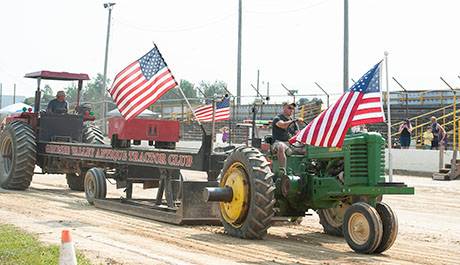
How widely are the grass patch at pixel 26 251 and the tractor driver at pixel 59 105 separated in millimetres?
7914

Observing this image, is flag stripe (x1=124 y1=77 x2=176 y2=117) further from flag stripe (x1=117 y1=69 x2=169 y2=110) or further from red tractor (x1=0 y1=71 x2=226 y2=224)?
red tractor (x1=0 y1=71 x2=226 y2=224)

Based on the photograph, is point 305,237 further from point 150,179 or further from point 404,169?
point 404,169

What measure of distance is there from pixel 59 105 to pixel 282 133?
8.17 metres

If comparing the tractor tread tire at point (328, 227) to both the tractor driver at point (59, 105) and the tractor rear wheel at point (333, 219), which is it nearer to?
the tractor rear wheel at point (333, 219)

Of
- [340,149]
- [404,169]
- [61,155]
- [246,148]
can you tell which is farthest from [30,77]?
[404,169]

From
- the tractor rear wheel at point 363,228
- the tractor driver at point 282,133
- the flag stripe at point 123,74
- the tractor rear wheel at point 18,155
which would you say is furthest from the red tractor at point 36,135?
the tractor rear wheel at point 363,228

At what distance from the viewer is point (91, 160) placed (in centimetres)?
1465

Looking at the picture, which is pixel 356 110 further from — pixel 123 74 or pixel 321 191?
pixel 123 74

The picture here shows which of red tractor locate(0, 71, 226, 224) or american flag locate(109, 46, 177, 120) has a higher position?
american flag locate(109, 46, 177, 120)

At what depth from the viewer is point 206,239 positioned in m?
9.85

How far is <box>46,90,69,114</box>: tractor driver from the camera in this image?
17.3m

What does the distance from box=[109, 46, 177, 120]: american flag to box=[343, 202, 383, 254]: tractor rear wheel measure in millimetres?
4433

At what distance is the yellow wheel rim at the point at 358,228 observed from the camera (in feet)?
28.9

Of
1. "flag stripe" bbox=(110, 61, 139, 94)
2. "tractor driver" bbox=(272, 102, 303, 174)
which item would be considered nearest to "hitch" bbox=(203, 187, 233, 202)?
"tractor driver" bbox=(272, 102, 303, 174)
